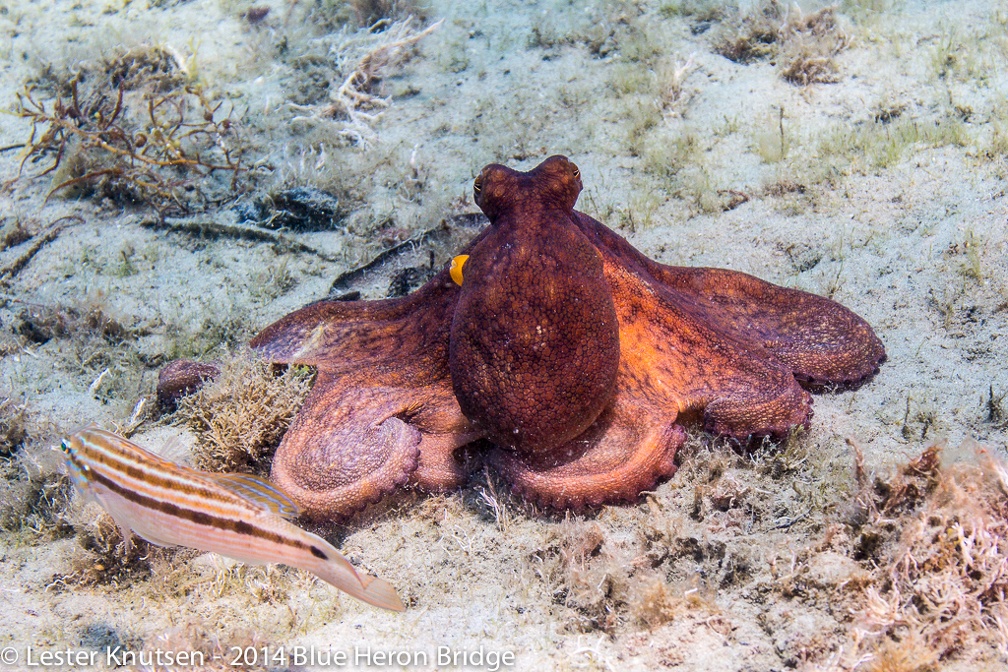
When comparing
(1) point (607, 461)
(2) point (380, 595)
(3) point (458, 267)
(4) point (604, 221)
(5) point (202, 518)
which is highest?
(3) point (458, 267)

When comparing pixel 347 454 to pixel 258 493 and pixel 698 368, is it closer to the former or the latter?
pixel 258 493

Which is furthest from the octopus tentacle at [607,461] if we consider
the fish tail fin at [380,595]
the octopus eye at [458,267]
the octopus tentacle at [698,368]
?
the fish tail fin at [380,595]

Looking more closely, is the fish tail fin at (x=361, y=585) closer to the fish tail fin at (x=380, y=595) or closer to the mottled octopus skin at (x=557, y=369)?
the fish tail fin at (x=380, y=595)

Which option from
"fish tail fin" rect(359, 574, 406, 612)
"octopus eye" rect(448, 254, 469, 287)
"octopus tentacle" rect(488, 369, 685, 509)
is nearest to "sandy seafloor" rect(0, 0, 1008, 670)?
"octopus tentacle" rect(488, 369, 685, 509)

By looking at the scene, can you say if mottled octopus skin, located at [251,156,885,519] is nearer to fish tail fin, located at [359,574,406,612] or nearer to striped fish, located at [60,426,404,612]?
striped fish, located at [60,426,404,612]

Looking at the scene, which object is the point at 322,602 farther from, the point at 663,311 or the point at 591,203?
the point at 591,203

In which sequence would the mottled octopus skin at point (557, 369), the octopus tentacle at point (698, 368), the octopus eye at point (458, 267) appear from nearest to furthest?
1. the mottled octopus skin at point (557, 369)
2. the octopus tentacle at point (698, 368)
3. the octopus eye at point (458, 267)

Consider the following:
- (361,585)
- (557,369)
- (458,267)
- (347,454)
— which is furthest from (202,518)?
(458,267)

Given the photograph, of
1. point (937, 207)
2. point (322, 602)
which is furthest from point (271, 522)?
point (937, 207)

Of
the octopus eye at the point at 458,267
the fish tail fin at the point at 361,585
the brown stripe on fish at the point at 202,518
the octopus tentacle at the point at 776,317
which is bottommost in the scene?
the octopus tentacle at the point at 776,317
